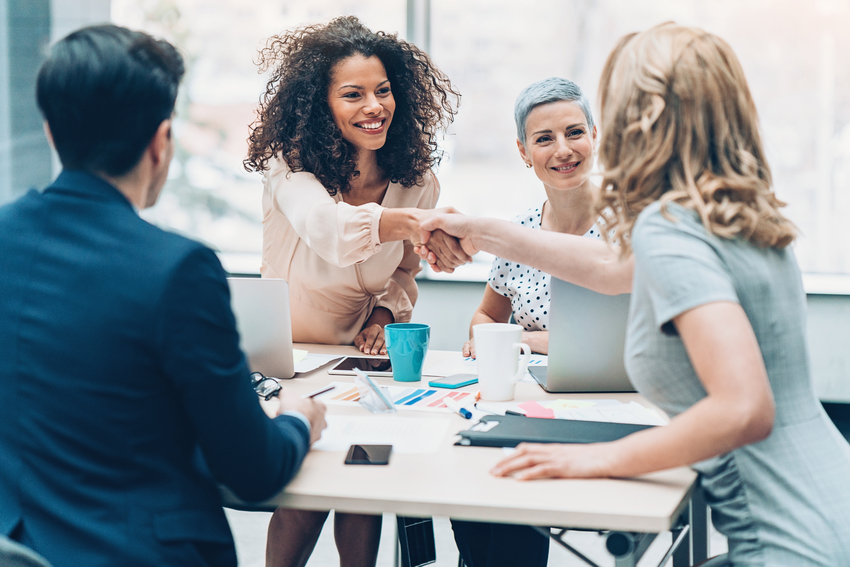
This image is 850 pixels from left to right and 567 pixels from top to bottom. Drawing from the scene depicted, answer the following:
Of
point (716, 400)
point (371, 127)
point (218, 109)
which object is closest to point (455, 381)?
point (716, 400)

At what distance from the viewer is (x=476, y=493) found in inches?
34.9

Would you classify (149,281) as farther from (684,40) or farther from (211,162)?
(211,162)

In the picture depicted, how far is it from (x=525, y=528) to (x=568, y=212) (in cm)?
100

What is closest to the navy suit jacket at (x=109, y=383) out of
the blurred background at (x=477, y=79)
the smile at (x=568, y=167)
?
the smile at (x=568, y=167)

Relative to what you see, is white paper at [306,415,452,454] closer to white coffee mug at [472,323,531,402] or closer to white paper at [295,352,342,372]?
white coffee mug at [472,323,531,402]

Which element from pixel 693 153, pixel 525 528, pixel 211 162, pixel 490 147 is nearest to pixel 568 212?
pixel 525 528

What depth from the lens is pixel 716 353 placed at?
2.70 feet

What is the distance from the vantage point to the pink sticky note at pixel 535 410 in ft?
3.99

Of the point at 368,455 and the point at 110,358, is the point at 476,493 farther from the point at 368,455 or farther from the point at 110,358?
the point at 110,358

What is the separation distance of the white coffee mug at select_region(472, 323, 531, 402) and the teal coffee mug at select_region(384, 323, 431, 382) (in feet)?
0.58

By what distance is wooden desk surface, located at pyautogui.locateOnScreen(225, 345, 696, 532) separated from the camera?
0.84 m

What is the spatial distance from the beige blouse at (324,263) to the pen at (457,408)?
62 centimetres

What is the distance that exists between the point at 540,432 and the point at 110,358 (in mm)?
620

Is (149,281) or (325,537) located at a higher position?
(149,281)
